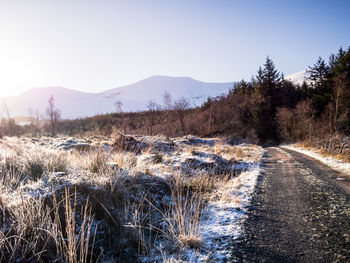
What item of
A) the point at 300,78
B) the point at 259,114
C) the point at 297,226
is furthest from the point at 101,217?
the point at 300,78

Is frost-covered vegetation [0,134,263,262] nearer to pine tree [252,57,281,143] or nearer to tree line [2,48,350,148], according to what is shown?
tree line [2,48,350,148]

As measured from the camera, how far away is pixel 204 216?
2900mm

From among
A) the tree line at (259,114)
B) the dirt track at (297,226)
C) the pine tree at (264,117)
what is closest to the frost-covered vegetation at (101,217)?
the dirt track at (297,226)

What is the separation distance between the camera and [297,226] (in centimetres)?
250

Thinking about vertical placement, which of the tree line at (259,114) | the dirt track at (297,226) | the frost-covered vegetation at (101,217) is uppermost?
the tree line at (259,114)

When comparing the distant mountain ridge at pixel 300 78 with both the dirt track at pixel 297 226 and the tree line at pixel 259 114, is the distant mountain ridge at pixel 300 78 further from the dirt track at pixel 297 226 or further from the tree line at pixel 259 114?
the dirt track at pixel 297 226

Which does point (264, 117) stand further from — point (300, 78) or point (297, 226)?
point (300, 78)

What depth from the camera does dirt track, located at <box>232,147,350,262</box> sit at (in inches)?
75.7

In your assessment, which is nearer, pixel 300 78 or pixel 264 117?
pixel 264 117

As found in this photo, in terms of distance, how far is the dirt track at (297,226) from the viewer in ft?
6.31

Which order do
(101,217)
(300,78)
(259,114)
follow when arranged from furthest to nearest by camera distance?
(300,78)
(259,114)
(101,217)

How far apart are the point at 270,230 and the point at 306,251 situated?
1.60 ft

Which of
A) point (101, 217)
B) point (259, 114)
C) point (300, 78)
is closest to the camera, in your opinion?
point (101, 217)

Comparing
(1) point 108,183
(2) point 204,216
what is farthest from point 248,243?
(1) point 108,183
